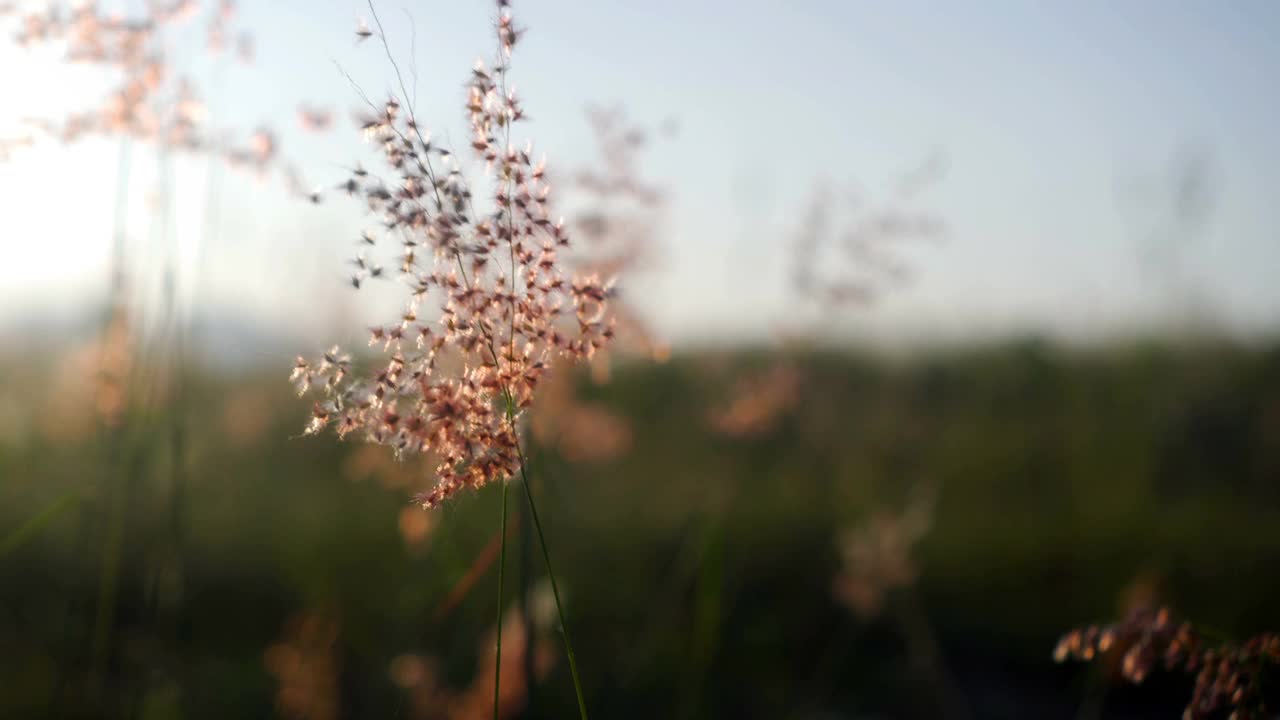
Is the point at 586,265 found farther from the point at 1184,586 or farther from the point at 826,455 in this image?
the point at 826,455

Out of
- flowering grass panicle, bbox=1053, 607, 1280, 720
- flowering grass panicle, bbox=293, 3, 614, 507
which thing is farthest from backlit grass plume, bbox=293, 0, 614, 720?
flowering grass panicle, bbox=1053, 607, 1280, 720

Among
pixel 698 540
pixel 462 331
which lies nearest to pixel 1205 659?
pixel 462 331

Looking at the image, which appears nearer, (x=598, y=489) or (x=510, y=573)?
(x=510, y=573)

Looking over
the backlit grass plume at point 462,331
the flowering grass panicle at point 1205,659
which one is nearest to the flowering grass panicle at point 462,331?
the backlit grass plume at point 462,331

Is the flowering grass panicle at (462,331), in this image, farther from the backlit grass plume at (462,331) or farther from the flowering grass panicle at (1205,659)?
the flowering grass panicle at (1205,659)

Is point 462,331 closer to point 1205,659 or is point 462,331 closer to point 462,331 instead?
point 462,331

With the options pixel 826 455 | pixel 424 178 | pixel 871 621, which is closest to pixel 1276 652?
pixel 424 178
